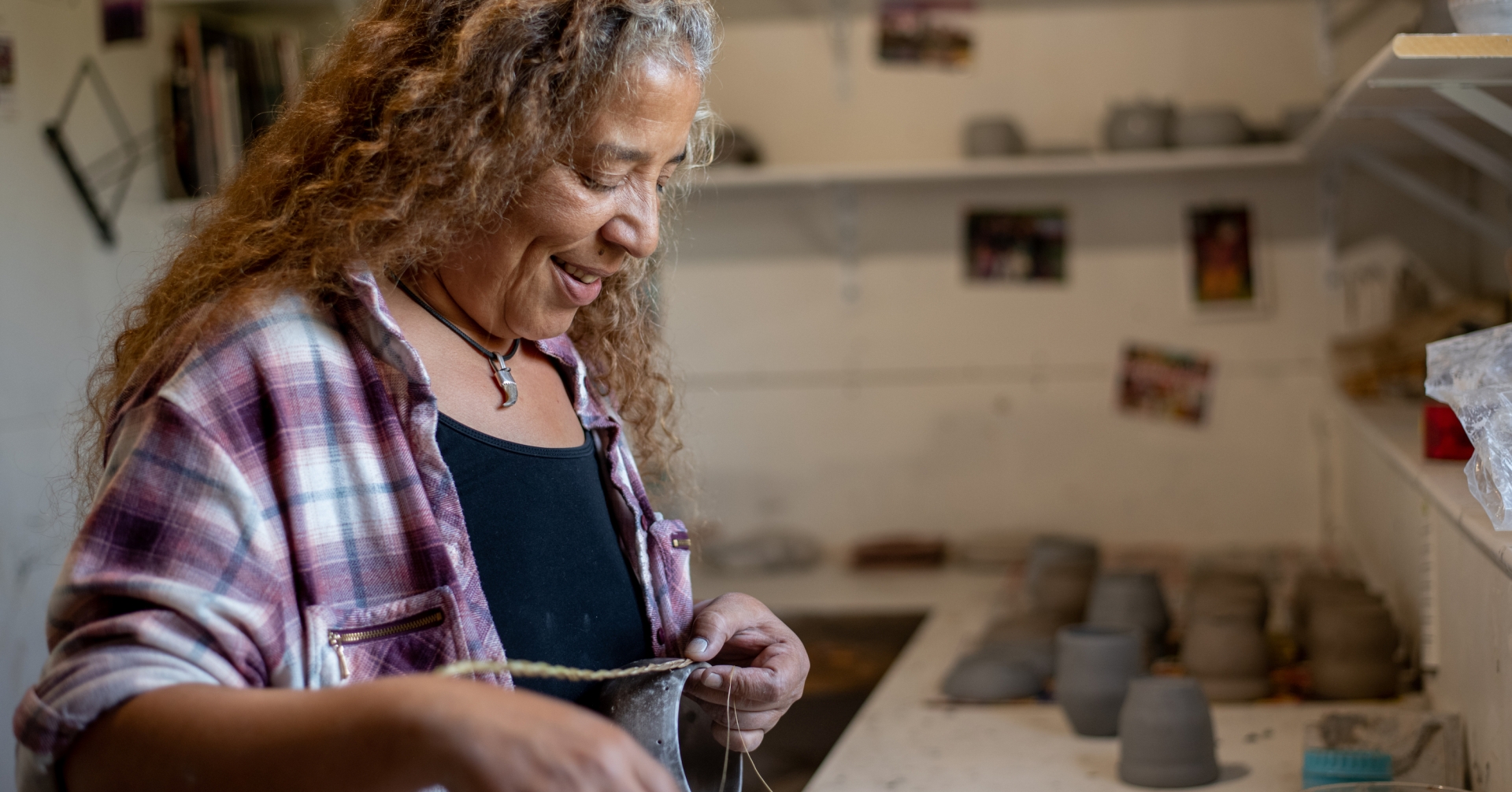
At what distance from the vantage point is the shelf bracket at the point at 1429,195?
2359 mm

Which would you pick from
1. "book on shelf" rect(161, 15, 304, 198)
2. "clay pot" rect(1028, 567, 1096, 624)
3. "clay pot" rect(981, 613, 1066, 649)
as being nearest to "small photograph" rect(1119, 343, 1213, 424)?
"clay pot" rect(1028, 567, 1096, 624)

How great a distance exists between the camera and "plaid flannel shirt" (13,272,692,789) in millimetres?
698

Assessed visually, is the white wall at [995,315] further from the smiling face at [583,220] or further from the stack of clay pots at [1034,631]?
the smiling face at [583,220]

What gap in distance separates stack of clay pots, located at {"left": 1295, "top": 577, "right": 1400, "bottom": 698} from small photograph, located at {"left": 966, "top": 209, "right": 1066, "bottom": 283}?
4.44 feet

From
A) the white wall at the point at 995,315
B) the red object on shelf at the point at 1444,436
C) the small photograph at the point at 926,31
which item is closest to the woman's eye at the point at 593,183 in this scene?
the red object on shelf at the point at 1444,436

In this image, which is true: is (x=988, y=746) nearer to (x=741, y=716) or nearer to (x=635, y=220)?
(x=741, y=716)

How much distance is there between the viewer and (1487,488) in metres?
1.16

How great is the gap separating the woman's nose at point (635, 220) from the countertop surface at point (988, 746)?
0.80 m

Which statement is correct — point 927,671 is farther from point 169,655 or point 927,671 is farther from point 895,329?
point 169,655

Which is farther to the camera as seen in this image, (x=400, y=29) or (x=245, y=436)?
(x=400, y=29)

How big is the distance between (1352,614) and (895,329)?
152 cm

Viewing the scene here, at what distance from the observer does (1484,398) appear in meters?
1.18

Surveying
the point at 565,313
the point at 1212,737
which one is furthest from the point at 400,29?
the point at 1212,737

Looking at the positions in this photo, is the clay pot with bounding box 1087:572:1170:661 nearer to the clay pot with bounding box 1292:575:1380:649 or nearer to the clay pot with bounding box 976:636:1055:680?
the clay pot with bounding box 976:636:1055:680
